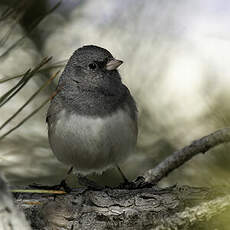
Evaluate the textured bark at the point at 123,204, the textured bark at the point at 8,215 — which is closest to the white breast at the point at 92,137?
the textured bark at the point at 123,204

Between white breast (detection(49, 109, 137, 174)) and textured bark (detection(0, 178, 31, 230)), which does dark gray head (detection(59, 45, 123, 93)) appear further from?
textured bark (detection(0, 178, 31, 230))

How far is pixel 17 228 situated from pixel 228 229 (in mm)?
449

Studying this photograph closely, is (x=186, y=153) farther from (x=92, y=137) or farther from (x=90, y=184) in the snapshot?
(x=90, y=184)

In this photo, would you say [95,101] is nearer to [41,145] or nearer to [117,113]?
[117,113]

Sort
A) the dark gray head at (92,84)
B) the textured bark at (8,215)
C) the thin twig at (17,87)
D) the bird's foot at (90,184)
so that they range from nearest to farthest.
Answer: the textured bark at (8,215)
the thin twig at (17,87)
the bird's foot at (90,184)
the dark gray head at (92,84)

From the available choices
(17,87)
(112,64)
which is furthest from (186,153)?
(17,87)

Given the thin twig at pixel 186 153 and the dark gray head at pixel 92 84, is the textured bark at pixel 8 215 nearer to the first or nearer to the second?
the thin twig at pixel 186 153

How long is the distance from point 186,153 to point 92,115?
0.50m

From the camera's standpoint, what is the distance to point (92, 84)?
7.43 ft

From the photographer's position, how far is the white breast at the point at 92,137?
6.66ft

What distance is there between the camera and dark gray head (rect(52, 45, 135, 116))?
2.14m

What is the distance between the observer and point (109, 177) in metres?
2.72

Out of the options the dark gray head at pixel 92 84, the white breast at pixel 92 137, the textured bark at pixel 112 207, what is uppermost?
the dark gray head at pixel 92 84

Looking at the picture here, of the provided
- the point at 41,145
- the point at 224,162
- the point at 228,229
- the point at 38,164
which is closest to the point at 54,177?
the point at 41,145
